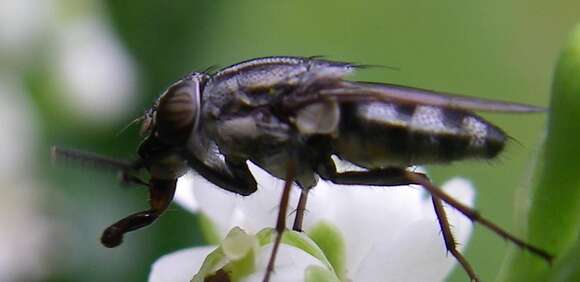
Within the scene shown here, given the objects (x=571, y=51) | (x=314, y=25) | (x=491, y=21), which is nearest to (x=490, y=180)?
(x=491, y=21)

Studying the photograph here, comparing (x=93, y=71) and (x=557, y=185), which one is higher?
(x=557, y=185)

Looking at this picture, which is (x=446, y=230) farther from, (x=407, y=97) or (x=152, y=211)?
(x=152, y=211)

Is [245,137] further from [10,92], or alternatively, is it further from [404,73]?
[404,73]

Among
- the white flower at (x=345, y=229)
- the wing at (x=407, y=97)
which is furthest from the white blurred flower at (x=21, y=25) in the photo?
the wing at (x=407, y=97)

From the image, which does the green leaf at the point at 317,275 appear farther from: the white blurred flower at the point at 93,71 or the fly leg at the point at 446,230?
the white blurred flower at the point at 93,71

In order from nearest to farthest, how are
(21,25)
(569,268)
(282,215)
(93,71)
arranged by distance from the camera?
1. (569,268)
2. (282,215)
3. (21,25)
4. (93,71)

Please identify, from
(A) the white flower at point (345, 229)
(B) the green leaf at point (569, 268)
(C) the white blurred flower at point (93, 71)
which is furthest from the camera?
(C) the white blurred flower at point (93, 71)

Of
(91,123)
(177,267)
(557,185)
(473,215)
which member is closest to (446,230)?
(473,215)
